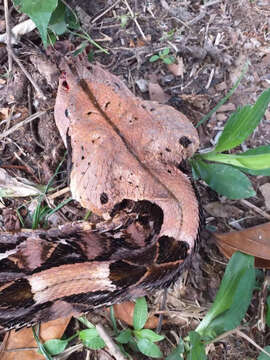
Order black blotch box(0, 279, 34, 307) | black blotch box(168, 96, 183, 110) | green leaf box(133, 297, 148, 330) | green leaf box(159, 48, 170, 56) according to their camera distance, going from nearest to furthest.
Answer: black blotch box(0, 279, 34, 307), green leaf box(133, 297, 148, 330), black blotch box(168, 96, 183, 110), green leaf box(159, 48, 170, 56)

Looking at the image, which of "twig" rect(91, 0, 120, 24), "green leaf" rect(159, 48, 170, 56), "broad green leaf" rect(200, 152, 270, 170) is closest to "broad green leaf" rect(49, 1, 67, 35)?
"twig" rect(91, 0, 120, 24)

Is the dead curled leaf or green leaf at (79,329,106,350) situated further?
green leaf at (79,329,106,350)

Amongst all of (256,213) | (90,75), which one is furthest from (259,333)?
(90,75)

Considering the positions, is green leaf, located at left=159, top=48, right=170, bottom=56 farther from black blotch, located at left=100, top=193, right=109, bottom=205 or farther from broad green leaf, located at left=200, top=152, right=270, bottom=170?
black blotch, located at left=100, top=193, right=109, bottom=205

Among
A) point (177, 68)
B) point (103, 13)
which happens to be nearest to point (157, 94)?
point (177, 68)

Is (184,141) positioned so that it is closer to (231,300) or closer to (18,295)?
(231,300)
